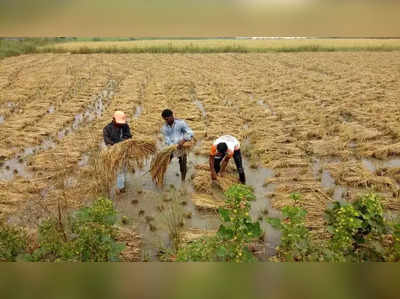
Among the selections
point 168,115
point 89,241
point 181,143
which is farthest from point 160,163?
point 89,241

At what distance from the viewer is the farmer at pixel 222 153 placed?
12.5 ft

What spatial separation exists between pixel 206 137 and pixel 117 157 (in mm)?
2857

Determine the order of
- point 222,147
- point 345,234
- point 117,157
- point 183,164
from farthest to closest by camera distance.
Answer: point 183,164, point 222,147, point 117,157, point 345,234

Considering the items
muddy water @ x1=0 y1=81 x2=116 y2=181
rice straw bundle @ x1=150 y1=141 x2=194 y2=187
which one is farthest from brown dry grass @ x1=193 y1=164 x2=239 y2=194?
muddy water @ x1=0 y1=81 x2=116 y2=181

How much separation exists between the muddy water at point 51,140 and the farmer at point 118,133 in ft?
4.74

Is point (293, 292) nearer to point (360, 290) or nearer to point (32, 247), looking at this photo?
point (360, 290)

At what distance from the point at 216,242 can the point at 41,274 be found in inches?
60.1

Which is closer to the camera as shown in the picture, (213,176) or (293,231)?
(293,231)

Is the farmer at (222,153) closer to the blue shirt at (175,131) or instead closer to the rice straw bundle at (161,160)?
the rice straw bundle at (161,160)

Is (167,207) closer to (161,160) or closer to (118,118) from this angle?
(161,160)

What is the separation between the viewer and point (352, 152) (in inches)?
205

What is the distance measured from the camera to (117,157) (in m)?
3.59

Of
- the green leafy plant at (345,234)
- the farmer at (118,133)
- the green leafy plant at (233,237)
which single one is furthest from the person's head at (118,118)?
the green leafy plant at (345,234)

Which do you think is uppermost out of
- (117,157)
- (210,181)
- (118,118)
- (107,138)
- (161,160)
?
(118,118)
